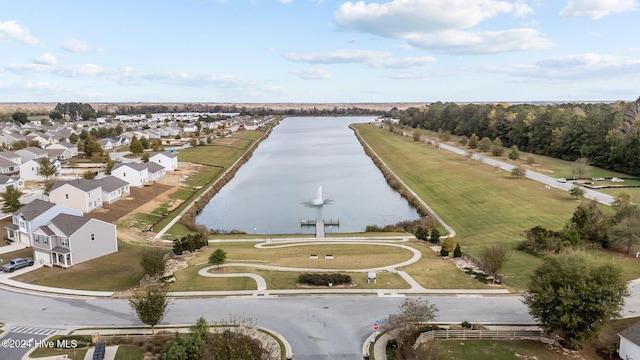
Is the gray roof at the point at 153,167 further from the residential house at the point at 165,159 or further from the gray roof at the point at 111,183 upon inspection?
the gray roof at the point at 111,183

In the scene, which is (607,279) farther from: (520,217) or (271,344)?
(520,217)

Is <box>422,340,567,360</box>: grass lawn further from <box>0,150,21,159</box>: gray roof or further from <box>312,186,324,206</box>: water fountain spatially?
<box>0,150,21,159</box>: gray roof

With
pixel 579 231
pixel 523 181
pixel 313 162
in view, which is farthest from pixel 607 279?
pixel 313 162

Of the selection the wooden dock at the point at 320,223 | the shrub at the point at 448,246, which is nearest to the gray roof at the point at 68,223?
the wooden dock at the point at 320,223

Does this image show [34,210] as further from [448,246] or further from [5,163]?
[5,163]

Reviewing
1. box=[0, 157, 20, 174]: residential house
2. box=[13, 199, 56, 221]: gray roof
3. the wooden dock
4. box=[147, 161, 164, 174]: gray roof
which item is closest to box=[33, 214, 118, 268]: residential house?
box=[13, 199, 56, 221]: gray roof

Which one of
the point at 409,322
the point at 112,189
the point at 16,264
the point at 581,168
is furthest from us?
the point at 581,168

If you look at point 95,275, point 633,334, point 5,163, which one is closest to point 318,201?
point 95,275

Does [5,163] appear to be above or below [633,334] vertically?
above
